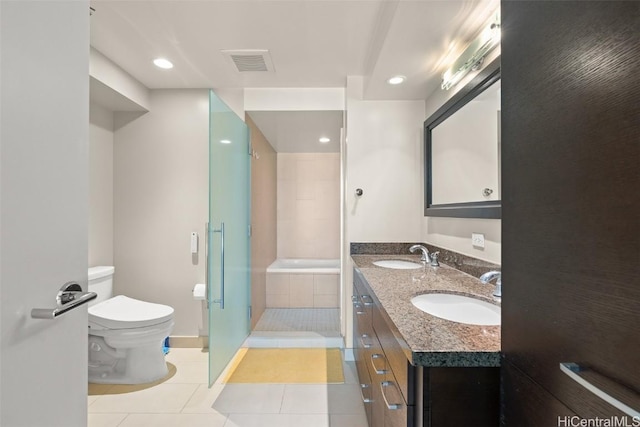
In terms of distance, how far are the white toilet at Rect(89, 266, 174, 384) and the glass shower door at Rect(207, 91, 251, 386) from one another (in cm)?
41

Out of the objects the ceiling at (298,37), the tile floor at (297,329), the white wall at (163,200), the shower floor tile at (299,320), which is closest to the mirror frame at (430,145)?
the ceiling at (298,37)

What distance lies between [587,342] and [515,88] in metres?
0.53

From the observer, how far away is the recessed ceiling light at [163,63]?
7.45 feet

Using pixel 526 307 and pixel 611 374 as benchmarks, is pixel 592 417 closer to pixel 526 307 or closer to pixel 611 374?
pixel 611 374

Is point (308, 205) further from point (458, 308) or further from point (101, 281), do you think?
point (458, 308)

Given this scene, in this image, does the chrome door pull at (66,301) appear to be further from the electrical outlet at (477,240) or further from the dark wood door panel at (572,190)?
the electrical outlet at (477,240)

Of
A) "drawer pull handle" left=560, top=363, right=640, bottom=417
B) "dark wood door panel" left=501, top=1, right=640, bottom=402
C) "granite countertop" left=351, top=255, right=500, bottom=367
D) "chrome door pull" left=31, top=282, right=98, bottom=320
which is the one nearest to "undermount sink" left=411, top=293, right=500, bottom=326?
"granite countertop" left=351, top=255, right=500, bottom=367

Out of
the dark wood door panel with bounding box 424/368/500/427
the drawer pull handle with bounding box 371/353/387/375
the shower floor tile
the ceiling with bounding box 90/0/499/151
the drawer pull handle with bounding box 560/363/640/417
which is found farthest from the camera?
the shower floor tile

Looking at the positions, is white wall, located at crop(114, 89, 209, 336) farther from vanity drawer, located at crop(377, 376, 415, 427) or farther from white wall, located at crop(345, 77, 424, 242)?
vanity drawer, located at crop(377, 376, 415, 427)

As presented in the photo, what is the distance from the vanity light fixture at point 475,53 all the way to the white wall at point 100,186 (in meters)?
2.85

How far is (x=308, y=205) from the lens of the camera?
4688mm

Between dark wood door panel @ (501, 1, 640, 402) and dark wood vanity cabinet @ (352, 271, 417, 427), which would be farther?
dark wood vanity cabinet @ (352, 271, 417, 427)

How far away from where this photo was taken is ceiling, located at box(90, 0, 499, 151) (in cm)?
157

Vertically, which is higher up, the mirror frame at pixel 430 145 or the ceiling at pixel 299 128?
the ceiling at pixel 299 128
